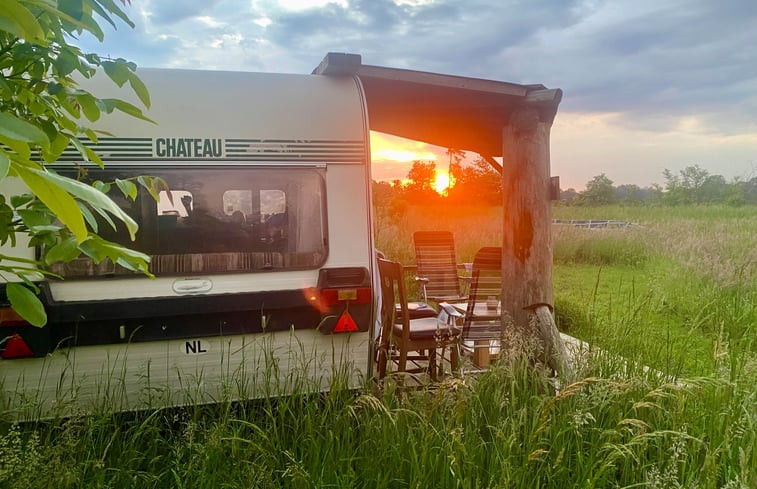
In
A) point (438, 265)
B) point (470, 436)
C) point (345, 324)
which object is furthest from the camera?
point (438, 265)

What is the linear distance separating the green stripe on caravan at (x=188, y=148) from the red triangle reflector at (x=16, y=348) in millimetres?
1395

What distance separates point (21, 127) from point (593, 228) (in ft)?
50.1

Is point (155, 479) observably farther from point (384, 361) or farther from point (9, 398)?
point (384, 361)

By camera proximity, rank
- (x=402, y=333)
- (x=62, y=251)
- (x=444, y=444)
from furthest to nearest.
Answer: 1. (x=402, y=333)
2. (x=444, y=444)
3. (x=62, y=251)

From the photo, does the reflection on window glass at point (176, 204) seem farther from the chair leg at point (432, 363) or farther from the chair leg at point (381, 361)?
the chair leg at point (432, 363)

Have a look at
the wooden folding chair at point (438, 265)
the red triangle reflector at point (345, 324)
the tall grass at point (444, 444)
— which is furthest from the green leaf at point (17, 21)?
the wooden folding chair at point (438, 265)

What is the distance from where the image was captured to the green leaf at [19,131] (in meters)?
0.66

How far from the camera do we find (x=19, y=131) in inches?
26.7

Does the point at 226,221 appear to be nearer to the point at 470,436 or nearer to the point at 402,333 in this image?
the point at 402,333

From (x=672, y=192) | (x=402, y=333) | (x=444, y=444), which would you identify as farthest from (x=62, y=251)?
(x=672, y=192)

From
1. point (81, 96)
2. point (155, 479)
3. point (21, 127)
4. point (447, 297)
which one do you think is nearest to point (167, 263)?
point (155, 479)

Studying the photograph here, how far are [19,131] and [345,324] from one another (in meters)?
3.20

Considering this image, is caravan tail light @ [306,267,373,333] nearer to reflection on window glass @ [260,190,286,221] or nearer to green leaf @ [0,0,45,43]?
reflection on window glass @ [260,190,286,221]

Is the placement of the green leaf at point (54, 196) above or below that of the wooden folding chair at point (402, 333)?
above
